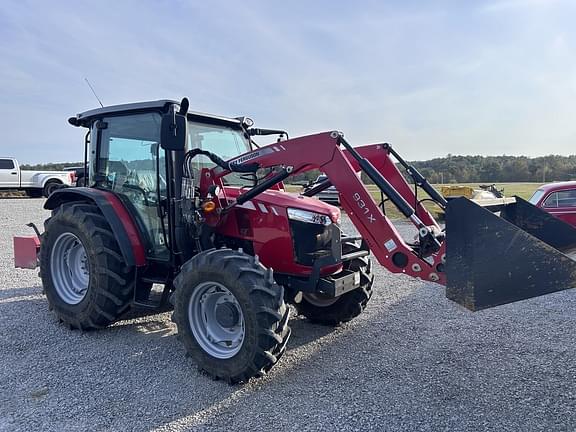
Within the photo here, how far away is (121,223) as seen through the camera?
4703 mm

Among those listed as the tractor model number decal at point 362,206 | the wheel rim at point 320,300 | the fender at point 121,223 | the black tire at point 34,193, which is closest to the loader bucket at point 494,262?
the tractor model number decal at point 362,206

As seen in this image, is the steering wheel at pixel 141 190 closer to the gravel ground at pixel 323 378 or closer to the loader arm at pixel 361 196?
Answer: the loader arm at pixel 361 196

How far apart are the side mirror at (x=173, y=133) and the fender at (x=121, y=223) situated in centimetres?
120

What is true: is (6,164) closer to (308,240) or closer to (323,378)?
(308,240)

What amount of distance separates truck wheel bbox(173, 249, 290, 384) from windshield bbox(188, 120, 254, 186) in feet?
3.87

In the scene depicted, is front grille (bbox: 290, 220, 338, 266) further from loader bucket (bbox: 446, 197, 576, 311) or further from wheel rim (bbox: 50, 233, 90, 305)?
wheel rim (bbox: 50, 233, 90, 305)

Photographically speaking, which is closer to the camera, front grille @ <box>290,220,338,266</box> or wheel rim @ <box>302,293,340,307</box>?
front grille @ <box>290,220,338,266</box>

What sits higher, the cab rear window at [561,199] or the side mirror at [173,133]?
the side mirror at [173,133]

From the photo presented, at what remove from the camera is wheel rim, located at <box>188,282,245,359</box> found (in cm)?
387

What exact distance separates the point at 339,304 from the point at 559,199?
739cm

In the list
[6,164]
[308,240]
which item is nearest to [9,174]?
[6,164]

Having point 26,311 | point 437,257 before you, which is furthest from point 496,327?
point 26,311

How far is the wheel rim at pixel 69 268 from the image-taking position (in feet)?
17.0

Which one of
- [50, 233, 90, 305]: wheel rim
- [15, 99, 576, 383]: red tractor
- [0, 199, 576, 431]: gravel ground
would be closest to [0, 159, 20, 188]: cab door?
[0, 199, 576, 431]: gravel ground
